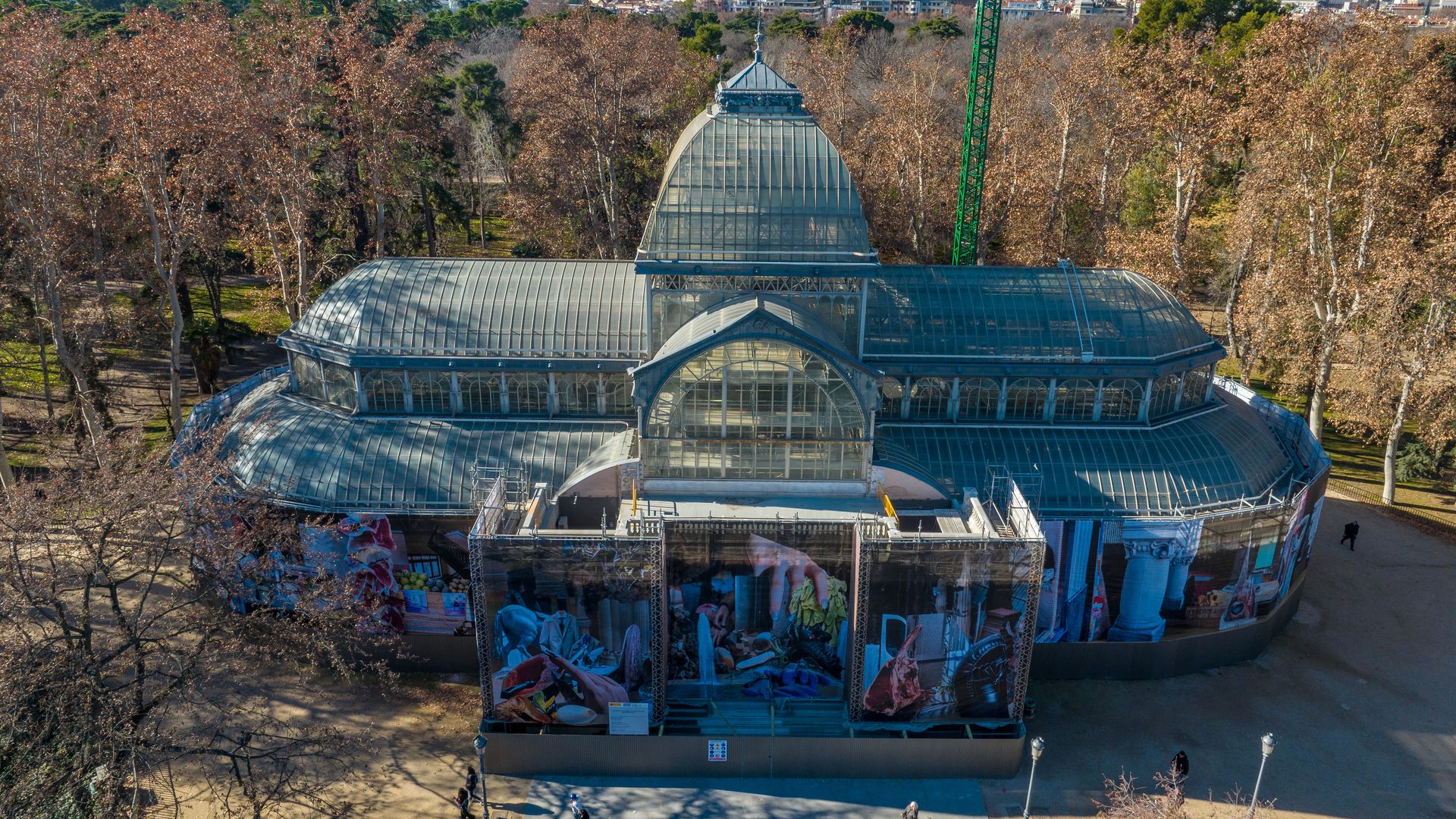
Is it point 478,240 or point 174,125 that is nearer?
point 174,125

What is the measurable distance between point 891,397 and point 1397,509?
32204 millimetres

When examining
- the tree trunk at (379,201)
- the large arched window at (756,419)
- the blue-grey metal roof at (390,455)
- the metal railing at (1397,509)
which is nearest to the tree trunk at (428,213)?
the tree trunk at (379,201)

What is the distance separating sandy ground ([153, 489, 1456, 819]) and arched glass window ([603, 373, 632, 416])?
39.8 feet

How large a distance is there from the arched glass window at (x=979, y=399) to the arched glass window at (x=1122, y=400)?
434 cm

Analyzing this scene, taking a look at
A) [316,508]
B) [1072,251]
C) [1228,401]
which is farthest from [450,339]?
[1072,251]

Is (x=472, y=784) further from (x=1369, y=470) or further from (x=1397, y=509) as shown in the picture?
(x=1369, y=470)

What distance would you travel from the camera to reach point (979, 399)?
126ft

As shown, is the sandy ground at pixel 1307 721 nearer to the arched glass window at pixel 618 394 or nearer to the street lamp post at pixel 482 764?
the street lamp post at pixel 482 764

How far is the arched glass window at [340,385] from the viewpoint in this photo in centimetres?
3838

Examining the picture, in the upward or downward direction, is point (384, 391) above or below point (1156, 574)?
above

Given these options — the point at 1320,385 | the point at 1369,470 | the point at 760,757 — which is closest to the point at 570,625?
the point at 760,757

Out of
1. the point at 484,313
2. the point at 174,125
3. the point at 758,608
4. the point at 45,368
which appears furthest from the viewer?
the point at 45,368

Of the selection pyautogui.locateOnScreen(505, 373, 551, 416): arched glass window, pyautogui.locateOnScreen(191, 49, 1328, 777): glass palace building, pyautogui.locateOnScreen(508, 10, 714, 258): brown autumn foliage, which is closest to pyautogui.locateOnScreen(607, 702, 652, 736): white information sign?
pyautogui.locateOnScreen(191, 49, 1328, 777): glass palace building

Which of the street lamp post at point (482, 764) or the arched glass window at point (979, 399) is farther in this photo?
the arched glass window at point (979, 399)
